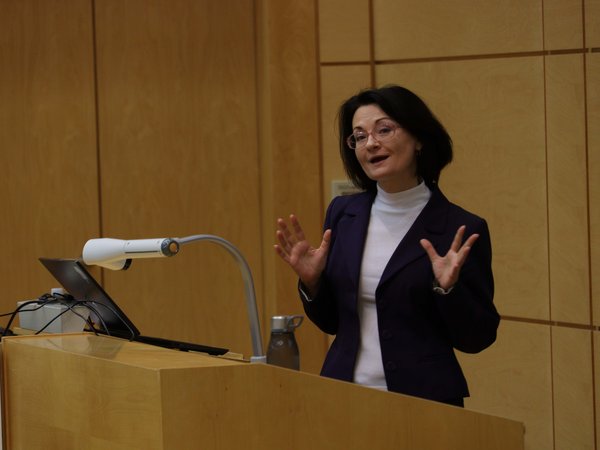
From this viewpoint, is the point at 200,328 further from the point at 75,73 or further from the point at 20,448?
the point at 20,448

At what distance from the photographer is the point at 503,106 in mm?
4383

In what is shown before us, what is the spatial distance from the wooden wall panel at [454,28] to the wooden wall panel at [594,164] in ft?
1.19

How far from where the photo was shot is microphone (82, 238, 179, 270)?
1.98 m

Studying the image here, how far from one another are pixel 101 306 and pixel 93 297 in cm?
8

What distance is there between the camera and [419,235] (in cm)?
243

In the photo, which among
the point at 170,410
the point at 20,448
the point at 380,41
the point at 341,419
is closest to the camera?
the point at 170,410

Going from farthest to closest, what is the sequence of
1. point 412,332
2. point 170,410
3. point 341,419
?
point 412,332 → point 341,419 → point 170,410

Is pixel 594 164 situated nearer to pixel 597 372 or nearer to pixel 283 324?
pixel 597 372

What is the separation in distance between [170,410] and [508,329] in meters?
3.04

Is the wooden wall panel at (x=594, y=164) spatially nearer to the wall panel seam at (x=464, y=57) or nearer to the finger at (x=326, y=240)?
the wall panel seam at (x=464, y=57)

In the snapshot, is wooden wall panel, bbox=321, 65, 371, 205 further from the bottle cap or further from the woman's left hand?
the bottle cap

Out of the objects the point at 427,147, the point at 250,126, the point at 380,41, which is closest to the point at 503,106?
the point at 380,41

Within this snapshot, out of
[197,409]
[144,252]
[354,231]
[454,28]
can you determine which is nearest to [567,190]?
[454,28]

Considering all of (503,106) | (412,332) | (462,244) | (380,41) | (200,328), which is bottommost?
(200,328)
